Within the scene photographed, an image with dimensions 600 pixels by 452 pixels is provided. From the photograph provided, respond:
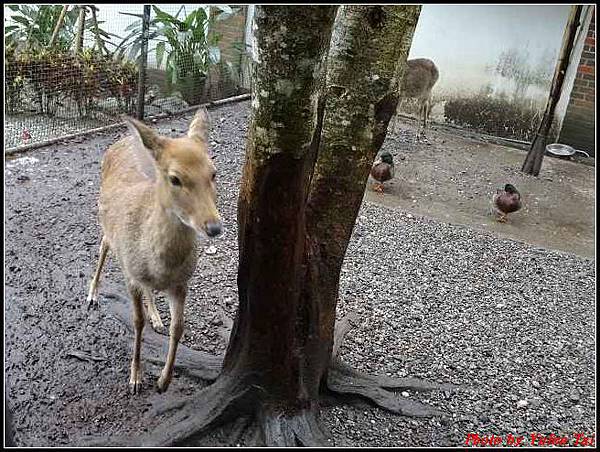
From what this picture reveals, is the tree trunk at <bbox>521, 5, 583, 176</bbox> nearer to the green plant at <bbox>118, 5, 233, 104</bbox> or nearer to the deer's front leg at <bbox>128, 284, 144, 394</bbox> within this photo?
the green plant at <bbox>118, 5, 233, 104</bbox>

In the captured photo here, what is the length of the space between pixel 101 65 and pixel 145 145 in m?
5.11

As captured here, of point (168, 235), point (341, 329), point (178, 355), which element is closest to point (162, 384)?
point (178, 355)

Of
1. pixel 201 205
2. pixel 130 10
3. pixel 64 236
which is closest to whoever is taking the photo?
pixel 201 205

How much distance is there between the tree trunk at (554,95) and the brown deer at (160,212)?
5326 millimetres

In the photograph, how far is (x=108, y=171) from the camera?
3.47 metres

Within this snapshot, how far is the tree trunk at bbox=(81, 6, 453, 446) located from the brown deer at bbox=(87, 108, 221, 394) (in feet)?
0.63

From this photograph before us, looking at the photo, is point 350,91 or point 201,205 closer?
point 201,205

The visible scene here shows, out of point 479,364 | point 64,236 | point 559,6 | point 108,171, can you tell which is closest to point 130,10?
point 64,236

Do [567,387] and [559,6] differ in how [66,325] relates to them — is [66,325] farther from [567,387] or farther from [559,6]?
[559,6]

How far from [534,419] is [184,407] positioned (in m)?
1.73

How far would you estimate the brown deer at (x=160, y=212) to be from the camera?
231 cm

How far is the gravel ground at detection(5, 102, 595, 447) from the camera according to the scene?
2916 millimetres

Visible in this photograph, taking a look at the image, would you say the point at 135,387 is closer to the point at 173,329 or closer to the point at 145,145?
the point at 173,329

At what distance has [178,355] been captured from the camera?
3.21m
